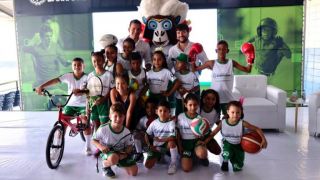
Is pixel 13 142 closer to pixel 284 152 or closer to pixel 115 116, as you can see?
pixel 115 116

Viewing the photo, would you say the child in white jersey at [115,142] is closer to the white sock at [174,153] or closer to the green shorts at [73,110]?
the white sock at [174,153]

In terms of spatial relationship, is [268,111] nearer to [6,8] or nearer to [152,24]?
[152,24]

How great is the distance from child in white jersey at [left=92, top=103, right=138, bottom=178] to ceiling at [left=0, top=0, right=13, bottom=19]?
221 inches

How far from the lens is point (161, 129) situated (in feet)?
10.2

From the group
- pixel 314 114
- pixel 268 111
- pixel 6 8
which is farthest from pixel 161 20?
pixel 6 8

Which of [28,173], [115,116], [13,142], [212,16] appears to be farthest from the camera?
[212,16]

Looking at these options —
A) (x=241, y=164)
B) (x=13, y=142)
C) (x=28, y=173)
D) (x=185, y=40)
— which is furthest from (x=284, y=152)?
(x=13, y=142)

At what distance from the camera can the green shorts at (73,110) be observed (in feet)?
11.3

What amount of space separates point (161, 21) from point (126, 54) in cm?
59

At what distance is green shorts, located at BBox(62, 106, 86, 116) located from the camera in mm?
3459

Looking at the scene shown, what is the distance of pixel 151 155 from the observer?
318 cm

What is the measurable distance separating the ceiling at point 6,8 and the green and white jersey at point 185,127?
5.83 meters

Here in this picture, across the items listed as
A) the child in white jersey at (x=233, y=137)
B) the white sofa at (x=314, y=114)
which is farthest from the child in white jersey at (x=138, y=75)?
the white sofa at (x=314, y=114)

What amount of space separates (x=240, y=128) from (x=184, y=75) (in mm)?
753
